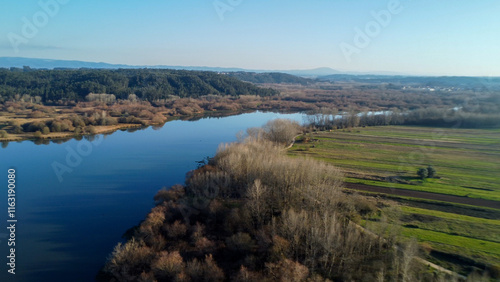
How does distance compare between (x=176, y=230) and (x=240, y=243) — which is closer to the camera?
(x=240, y=243)

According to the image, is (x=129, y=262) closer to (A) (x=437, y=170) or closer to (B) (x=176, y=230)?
(B) (x=176, y=230)

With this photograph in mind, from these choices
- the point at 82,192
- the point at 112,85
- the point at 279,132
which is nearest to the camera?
the point at 82,192

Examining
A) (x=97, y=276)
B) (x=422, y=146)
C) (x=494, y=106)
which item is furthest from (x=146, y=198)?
(x=494, y=106)

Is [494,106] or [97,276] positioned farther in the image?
[494,106]

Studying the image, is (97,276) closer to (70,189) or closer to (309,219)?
(309,219)

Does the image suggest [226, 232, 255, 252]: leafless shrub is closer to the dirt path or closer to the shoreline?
the dirt path

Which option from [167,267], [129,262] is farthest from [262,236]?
[129,262]

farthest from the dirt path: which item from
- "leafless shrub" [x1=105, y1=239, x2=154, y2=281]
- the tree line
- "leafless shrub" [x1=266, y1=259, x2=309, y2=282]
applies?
the tree line
